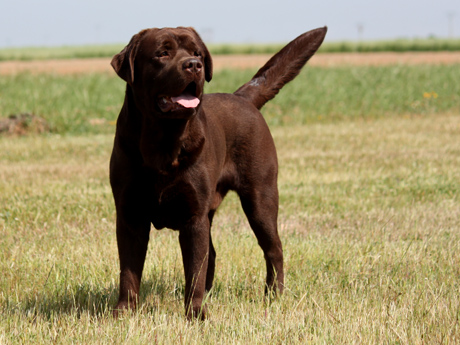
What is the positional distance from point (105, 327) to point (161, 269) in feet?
4.10

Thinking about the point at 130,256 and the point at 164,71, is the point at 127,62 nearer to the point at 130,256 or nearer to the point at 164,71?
the point at 164,71

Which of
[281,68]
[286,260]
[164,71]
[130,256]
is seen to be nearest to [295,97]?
[281,68]

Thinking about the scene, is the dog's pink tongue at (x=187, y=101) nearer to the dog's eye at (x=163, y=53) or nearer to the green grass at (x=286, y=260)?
the dog's eye at (x=163, y=53)

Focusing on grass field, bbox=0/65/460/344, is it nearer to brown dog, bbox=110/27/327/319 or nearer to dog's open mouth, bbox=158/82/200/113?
brown dog, bbox=110/27/327/319

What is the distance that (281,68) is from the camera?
199 inches

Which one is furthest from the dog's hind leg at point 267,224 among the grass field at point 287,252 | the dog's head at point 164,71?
the dog's head at point 164,71

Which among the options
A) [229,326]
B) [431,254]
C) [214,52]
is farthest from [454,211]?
[214,52]

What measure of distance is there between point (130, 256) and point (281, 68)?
6.61 feet

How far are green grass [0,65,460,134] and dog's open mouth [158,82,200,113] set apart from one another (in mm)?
10748

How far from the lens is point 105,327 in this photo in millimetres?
3578

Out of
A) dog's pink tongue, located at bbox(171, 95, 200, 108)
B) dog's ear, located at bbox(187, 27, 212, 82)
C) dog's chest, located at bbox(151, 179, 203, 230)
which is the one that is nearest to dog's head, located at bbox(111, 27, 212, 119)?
dog's pink tongue, located at bbox(171, 95, 200, 108)

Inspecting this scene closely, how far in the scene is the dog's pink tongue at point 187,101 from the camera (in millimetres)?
3479

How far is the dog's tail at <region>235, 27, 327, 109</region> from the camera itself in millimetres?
5047

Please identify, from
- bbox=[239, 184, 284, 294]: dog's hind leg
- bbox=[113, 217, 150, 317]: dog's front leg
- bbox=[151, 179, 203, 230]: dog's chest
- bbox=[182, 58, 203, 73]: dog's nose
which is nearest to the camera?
bbox=[182, 58, 203, 73]: dog's nose
